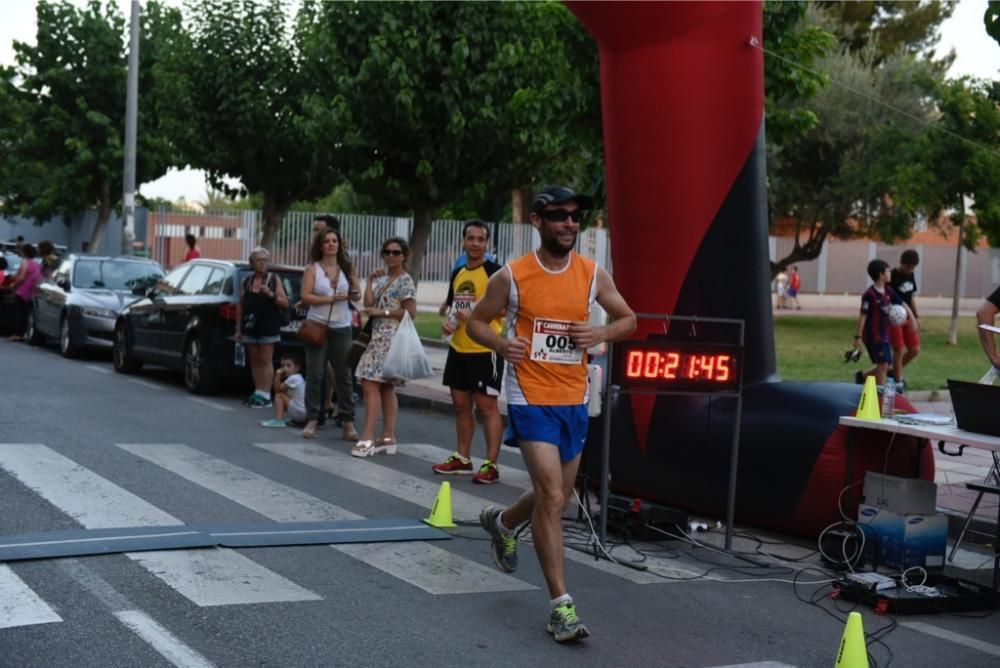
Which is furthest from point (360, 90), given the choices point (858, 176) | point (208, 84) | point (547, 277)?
point (858, 176)

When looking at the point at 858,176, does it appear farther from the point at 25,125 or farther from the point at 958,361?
the point at 25,125

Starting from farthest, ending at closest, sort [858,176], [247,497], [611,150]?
[858,176] → [611,150] → [247,497]

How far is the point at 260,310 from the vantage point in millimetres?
13867

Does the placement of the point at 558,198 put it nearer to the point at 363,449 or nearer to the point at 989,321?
the point at 989,321

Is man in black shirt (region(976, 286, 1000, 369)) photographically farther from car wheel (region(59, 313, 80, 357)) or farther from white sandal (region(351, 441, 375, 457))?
car wheel (region(59, 313, 80, 357))

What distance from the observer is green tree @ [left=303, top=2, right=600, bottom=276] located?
1967 cm

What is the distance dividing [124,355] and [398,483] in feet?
27.9

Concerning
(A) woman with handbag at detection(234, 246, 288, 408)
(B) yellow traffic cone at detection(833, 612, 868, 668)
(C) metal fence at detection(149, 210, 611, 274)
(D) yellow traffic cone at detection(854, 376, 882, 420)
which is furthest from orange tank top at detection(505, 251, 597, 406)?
(C) metal fence at detection(149, 210, 611, 274)

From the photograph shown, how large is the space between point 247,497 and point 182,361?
711cm

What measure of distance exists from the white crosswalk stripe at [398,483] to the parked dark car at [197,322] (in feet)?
11.4

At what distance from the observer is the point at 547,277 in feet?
20.8

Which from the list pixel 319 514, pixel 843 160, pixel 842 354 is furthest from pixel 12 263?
pixel 843 160

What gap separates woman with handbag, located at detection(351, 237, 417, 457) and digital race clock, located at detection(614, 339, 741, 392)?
11.6 feet

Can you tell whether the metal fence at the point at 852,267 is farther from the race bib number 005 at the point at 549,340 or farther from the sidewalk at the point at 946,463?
the race bib number 005 at the point at 549,340
